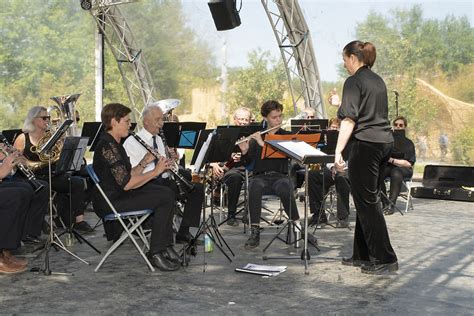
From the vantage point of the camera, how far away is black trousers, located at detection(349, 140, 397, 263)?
521 centimetres

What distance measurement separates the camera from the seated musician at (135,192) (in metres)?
5.32

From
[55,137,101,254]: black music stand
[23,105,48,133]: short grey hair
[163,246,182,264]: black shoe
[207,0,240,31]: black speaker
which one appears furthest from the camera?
[207,0,240,31]: black speaker

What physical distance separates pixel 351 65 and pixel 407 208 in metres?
4.61

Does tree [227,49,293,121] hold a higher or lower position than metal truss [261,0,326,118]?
higher

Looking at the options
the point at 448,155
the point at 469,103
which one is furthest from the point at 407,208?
the point at 469,103

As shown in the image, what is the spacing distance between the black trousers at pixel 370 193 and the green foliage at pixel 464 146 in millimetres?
21094

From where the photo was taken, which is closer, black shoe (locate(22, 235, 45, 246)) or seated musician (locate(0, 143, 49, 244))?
seated musician (locate(0, 143, 49, 244))

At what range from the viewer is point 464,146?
83.6 ft

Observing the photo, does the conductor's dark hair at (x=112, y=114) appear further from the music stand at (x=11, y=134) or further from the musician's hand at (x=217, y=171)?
the musician's hand at (x=217, y=171)

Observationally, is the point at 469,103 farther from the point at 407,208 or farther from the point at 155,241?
the point at 155,241

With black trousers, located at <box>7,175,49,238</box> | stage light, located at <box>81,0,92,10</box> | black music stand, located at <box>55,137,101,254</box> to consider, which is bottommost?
black trousers, located at <box>7,175,49,238</box>

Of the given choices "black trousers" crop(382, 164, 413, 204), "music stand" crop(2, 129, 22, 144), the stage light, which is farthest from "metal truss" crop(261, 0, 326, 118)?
"music stand" crop(2, 129, 22, 144)

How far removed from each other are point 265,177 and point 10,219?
8.71 ft

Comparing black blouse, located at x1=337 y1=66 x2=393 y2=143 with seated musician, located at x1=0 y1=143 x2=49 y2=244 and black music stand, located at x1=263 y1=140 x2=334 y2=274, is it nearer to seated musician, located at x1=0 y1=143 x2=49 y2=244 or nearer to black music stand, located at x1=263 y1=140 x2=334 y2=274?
black music stand, located at x1=263 y1=140 x2=334 y2=274
